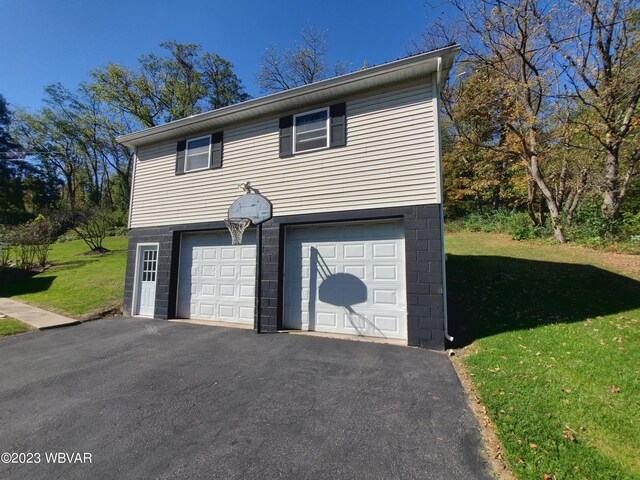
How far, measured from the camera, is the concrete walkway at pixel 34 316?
6.88 m

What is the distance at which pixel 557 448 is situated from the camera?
2.39 meters

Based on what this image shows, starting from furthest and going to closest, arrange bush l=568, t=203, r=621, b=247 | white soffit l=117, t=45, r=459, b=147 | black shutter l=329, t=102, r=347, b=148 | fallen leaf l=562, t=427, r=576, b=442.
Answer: bush l=568, t=203, r=621, b=247
black shutter l=329, t=102, r=347, b=148
white soffit l=117, t=45, r=459, b=147
fallen leaf l=562, t=427, r=576, b=442

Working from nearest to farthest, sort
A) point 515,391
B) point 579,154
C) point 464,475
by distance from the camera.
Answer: point 464,475 → point 515,391 → point 579,154

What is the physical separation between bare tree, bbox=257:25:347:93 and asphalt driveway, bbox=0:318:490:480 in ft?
67.1

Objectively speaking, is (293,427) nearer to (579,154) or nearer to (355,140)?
(355,140)

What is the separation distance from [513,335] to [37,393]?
755cm

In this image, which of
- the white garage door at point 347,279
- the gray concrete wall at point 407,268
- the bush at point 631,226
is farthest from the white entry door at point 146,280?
the bush at point 631,226

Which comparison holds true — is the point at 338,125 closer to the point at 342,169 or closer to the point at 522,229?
the point at 342,169

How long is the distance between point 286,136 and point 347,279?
3881 mm

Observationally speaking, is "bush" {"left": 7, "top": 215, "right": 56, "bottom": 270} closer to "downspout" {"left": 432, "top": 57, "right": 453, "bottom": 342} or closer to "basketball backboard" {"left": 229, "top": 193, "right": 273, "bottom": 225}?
"basketball backboard" {"left": 229, "top": 193, "right": 273, "bottom": 225}

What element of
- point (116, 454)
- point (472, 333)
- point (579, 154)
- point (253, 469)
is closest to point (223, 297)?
point (116, 454)

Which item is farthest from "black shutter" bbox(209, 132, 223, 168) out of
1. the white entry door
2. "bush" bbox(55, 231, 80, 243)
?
"bush" bbox(55, 231, 80, 243)

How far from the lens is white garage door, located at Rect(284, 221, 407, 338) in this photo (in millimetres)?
5684

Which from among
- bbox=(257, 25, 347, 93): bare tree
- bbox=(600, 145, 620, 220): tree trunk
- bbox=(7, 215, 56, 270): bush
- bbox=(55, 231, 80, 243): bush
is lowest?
bbox=(7, 215, 56, 270): bush
